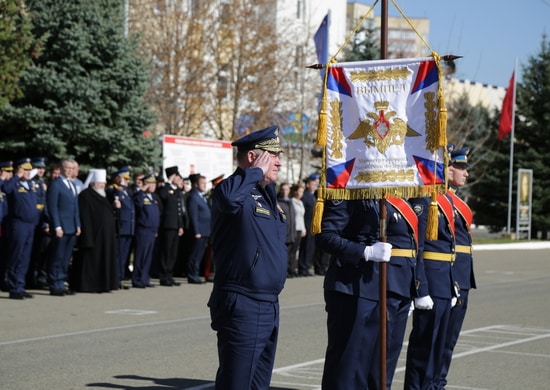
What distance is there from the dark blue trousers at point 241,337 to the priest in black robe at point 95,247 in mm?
10917

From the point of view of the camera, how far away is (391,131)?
6.90 meters

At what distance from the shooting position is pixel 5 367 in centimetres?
955

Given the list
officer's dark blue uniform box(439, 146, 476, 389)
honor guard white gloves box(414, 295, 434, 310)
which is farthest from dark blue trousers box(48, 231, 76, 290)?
honor guard white gloves box(414, 295, 434, 310)

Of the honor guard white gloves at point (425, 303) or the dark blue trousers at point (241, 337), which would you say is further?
the honor guard white gloves at point (425, 303)

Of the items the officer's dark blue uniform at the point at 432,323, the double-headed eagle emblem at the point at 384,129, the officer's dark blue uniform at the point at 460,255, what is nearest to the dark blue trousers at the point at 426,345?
the officer's dark blue uniform at the point at 432,323

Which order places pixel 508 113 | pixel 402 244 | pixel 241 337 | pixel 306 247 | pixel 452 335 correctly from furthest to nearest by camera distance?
pixel 508 113 → pixel 306 247 → pixel 452 335 → pixel 402 244 → pixel 241 337

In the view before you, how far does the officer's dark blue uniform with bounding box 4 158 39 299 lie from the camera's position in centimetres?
1540

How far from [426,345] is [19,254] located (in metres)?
8.99

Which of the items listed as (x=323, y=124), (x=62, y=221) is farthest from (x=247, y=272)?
(x=62, y=221)

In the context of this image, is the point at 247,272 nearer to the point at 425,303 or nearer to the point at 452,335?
the point at 425,303

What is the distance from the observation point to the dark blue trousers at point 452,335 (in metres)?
8.27

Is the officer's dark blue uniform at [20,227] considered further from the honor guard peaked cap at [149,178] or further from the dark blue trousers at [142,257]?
the honor guard peaked cap at [149,178]

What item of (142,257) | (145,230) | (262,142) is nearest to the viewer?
(262,142)

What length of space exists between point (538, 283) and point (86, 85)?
10.5 m
